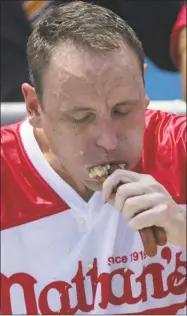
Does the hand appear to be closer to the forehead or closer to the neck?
the forehead

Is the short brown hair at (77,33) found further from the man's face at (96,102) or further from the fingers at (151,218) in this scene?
the fingers at (151,218)

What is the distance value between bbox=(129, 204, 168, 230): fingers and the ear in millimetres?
170

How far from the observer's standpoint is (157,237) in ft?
1.85

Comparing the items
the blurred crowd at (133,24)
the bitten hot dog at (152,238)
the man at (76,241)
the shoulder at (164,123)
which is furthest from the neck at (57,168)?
the blurred crowd at (133,24)

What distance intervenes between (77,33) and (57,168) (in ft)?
0.69

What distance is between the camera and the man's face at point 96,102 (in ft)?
1.98

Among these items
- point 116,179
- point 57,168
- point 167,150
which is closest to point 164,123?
point 167,150

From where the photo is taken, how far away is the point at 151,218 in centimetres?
55

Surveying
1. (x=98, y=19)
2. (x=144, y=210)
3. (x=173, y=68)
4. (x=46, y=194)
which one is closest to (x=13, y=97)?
(x=173, y=68)

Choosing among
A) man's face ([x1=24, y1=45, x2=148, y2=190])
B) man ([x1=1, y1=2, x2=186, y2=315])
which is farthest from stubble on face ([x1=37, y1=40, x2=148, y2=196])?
man ([x1=1, y1=2, x2=186, y2=315])

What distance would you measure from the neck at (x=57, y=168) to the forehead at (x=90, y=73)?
0.17 m

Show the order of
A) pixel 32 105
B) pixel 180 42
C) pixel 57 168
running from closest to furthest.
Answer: pixel 32 105 < pixel 57 168 < pixel 180 42

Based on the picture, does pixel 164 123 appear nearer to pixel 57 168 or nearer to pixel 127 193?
pixel 57 168

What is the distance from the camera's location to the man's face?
60cm
